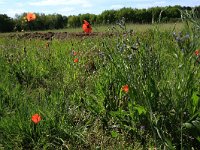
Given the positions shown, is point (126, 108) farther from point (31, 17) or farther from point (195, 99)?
point (31, 17)

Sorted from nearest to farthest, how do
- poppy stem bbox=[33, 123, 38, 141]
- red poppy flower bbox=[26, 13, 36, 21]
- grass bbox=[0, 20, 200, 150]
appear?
grass bbox=[0, 20, 200, 150] → poppy stem bbox=[33, 123, 38, 141] → red poppy flower bbox=[26, 13, 36, 21]

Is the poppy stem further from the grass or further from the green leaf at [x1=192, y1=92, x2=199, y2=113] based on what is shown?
the green leaf at [x1=192, y1=92, x2=199, y2=113]

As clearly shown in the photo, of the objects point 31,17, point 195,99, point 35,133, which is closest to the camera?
point 195,99

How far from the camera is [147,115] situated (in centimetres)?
302

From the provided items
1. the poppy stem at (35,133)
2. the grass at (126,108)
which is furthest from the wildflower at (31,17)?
the poppy stem at (35,133)

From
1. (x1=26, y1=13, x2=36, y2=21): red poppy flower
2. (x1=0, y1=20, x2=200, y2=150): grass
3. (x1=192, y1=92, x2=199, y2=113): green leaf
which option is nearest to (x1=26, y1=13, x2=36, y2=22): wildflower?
(x1=26, y1=13, x2=36, y2=21): red poppy flower

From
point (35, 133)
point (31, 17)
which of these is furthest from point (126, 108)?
point (31, 17)

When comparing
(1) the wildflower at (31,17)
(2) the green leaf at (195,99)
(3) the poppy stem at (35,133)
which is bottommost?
(3) the poppy stem at (35,133)

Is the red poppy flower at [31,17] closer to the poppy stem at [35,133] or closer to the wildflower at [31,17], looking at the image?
the wildflower at [31,17]

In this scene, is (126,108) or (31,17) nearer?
(126,108)

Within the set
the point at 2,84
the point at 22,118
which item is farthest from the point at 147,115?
the point at 2,84

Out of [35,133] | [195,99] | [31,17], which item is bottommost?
[35,133]

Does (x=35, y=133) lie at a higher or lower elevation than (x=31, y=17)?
lower

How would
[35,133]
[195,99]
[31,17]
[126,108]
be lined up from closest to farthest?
[195,99]
[35,133]
[126,108]
[31,17]
